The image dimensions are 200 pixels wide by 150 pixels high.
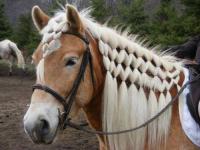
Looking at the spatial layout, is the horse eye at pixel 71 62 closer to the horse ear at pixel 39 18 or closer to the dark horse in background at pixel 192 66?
the horse ear at pixel 39 18

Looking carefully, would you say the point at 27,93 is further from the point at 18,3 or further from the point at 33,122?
the point at 18,3

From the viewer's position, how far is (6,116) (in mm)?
8797

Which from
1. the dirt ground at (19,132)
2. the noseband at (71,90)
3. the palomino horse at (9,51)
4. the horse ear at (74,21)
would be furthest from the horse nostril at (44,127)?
the palomino horse at (9,51)

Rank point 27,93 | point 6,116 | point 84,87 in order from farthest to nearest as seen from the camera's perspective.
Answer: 1. point 27,93
2. point 6,116
3. point 84,87

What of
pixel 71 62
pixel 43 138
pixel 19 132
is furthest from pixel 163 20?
pixel 43 138

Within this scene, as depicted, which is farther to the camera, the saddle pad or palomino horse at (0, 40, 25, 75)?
palomino horse at (0, 40, 25, 75)

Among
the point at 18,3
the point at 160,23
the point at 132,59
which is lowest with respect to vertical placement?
the point at 132,59

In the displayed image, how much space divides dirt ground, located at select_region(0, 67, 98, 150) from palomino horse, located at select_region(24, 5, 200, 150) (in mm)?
2402

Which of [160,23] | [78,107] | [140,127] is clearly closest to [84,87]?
[78,107]

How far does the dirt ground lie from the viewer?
6.48m

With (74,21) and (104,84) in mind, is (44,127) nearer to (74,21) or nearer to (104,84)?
(104,84)

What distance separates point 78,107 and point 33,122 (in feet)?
1.31

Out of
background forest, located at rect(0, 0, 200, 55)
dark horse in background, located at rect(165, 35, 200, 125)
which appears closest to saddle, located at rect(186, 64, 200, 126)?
dark horse in background, located at rect(165, 35, 200, 125)

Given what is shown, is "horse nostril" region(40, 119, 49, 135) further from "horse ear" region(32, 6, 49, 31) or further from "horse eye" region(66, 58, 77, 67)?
"horse ear" region(32, 6, 49, 31)
